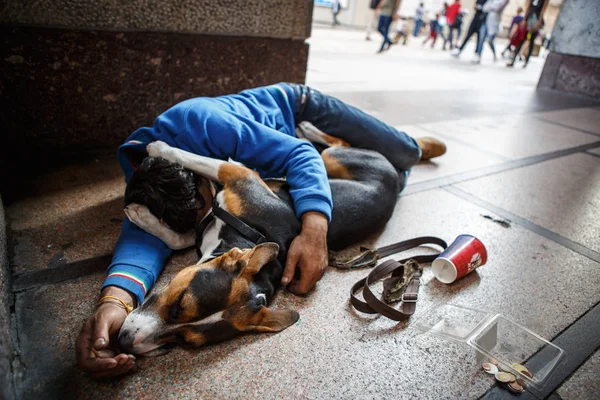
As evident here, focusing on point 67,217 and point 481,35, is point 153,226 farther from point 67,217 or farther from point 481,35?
point 481,35

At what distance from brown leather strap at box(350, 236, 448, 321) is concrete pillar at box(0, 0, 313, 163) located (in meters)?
1.97

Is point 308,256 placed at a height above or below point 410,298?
above

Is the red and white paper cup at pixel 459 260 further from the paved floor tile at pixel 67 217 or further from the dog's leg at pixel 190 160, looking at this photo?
the paved floor tile at pixel 67 217

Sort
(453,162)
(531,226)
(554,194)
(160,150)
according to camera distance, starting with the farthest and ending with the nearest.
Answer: (453,162), (554,194), (531,226), (160,150)

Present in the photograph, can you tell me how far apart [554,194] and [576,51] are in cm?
528

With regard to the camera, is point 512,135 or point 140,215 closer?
point 140,215

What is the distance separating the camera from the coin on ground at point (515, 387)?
149 cm

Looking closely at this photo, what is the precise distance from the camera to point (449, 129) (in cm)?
460

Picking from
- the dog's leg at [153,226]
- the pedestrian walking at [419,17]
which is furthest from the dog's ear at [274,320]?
the pedestrian walking at [419,17]

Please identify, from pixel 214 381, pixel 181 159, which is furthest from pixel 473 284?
pixel 181 159

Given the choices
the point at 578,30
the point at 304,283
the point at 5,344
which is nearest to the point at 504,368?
the point at 304,283

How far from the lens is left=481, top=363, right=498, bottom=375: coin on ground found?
1567mm

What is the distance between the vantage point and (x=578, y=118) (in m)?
5.82

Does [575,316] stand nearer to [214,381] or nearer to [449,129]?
[214,381]
